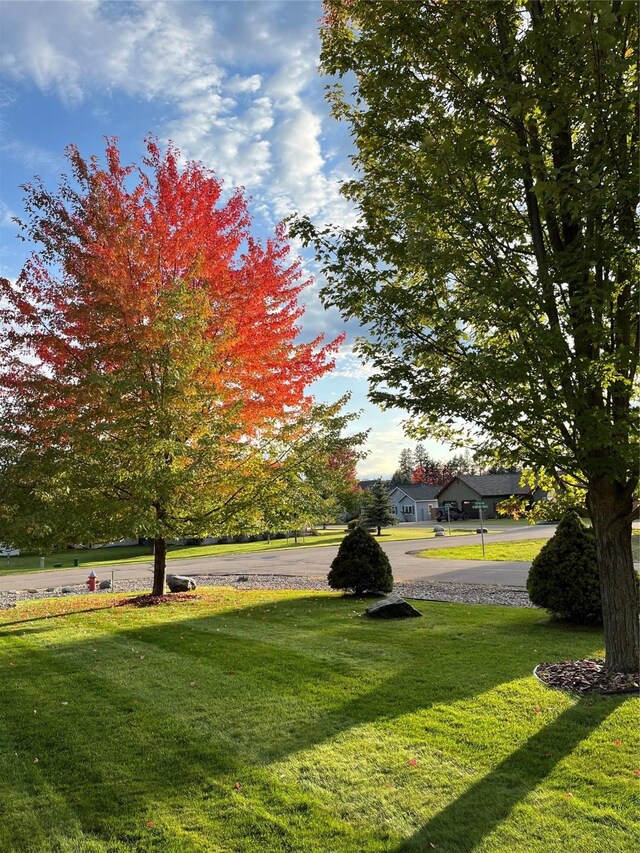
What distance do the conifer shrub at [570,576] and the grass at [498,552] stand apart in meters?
12.3

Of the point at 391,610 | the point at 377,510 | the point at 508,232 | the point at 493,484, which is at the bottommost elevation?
the point at 391,610

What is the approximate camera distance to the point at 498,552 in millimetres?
24812

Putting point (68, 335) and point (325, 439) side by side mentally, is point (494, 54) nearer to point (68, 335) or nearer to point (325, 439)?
point (325, 439)

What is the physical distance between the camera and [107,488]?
1102cm

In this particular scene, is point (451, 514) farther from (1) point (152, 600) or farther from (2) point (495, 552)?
(1) point (152, 600)

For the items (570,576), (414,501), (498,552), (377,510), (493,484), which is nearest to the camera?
(570,576)

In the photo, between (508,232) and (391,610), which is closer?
(508,232)

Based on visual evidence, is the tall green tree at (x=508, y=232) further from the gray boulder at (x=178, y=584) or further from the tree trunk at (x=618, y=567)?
the gray boulder at (x=178, y=584)

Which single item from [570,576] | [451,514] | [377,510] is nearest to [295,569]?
[570,576]

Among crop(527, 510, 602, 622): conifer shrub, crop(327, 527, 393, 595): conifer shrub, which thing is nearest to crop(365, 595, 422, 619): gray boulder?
crop(527, 510, 602, 622): conifer shrub

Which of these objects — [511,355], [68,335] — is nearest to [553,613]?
[511,355]

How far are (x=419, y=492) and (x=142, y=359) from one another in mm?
74570

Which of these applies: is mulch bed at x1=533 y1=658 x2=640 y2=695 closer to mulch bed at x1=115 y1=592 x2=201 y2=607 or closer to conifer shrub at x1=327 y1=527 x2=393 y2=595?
conifer shrub at x1=327 y1=527 x2=393 y2=595

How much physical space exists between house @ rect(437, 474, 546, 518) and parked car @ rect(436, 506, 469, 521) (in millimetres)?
493
